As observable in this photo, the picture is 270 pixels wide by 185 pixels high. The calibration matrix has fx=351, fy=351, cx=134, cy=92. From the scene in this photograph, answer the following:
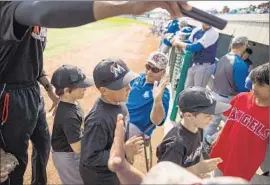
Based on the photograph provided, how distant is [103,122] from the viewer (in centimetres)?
221

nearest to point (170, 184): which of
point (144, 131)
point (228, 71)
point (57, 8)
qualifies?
point (57, 8)

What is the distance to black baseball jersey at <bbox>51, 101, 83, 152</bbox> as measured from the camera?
2.54 meters

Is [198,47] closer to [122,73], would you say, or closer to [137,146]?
[122,73]

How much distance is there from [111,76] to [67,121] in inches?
18.9

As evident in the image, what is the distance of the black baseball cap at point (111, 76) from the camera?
7.92ft

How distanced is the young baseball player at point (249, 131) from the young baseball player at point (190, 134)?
0.87 feet

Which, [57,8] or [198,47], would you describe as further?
[198,47]

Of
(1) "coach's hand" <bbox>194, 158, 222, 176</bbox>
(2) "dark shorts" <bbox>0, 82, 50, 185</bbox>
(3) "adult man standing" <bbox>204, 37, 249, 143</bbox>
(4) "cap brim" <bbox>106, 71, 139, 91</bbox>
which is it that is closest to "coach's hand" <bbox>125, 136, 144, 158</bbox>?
(1) "coach's hand" <bbox>194, 158, 222, 176</bbox>

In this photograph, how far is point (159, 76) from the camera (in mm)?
3527

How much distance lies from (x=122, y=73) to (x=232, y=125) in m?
1.01

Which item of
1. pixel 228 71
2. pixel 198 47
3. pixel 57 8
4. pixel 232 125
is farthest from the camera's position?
pixel 198 47

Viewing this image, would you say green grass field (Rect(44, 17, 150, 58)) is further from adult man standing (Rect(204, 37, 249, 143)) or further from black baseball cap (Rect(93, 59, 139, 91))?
black baseball cap (Rect(93, 59, 139, 91))

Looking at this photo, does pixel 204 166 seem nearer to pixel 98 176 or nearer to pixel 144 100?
pixel 98 176

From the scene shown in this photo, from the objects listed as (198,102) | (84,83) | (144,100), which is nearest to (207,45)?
(144,100)
